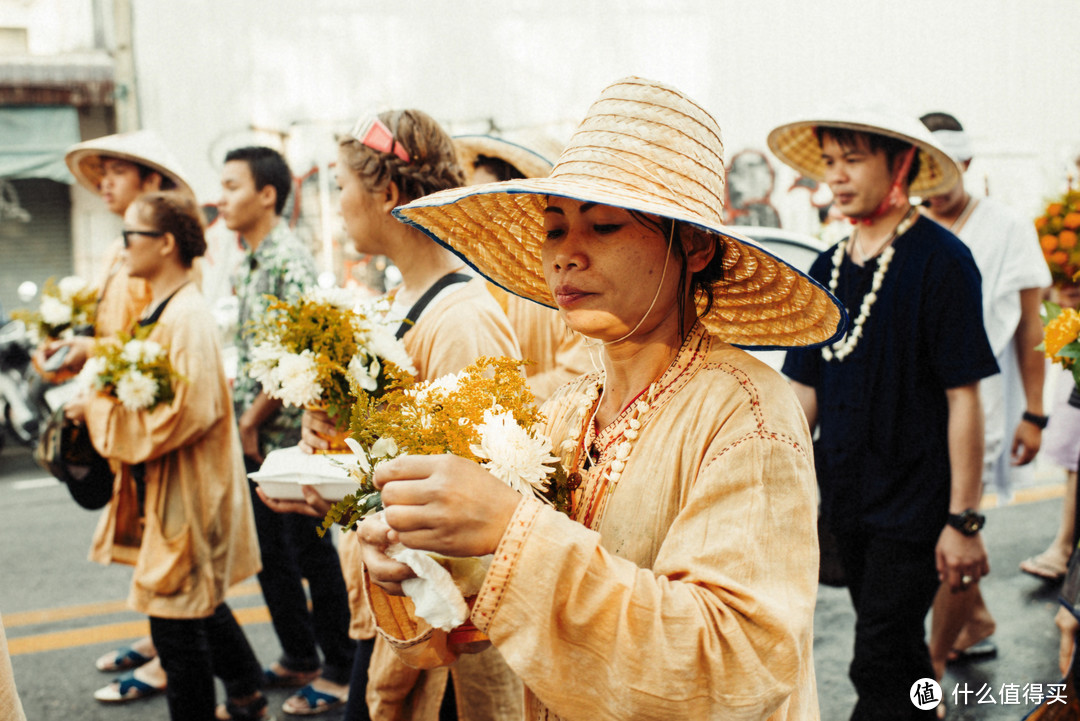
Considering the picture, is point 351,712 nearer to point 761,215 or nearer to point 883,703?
point 883,703

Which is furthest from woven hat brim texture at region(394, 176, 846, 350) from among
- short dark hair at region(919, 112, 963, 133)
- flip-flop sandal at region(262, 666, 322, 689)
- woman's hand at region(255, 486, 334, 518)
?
short dark hair at region(919, 112, 963, 133)

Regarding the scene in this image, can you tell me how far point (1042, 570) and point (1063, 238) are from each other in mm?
2175

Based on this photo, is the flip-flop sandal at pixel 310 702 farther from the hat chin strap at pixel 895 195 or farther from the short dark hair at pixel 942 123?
the short dark hair at pixel 942 123

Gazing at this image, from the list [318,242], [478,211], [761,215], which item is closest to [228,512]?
[478,211]

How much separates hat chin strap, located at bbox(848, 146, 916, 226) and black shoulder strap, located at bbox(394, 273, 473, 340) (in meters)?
1.59

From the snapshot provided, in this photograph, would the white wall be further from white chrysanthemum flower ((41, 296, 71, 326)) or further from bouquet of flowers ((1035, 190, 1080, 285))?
white chrysanthemum flower ((41, 296, 71, 326))

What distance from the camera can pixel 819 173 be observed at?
4.16 metres

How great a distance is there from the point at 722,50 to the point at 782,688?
15328mm

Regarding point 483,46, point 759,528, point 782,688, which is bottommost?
point 782,688

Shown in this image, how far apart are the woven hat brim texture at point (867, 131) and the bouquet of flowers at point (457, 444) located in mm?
2157

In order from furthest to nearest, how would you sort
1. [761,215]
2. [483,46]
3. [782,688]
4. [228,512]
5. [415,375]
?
[761,215]
[483,46]
[228,512]
[415,375]
[782,688]

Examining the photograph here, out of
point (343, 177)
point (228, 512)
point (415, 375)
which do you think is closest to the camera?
point (415, 375)

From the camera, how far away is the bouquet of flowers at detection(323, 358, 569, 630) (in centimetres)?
142

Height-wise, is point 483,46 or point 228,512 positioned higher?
point 483,46
